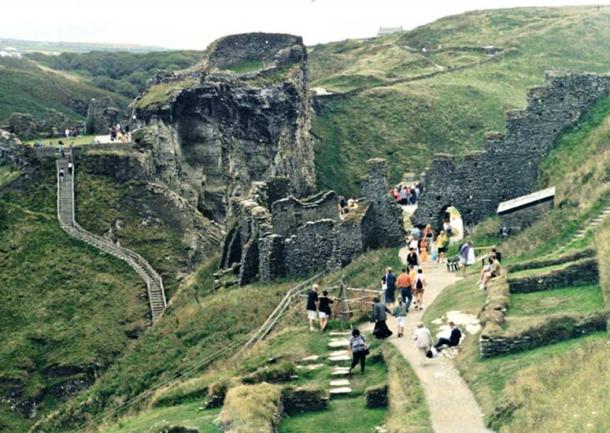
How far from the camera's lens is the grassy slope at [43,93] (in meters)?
134

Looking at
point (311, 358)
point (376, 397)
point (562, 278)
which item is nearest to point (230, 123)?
point (311, 358)

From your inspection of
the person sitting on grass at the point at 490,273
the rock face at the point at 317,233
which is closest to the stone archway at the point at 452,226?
the rock face at the point at 317,233

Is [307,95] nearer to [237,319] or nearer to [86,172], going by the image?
Result: [86,172]

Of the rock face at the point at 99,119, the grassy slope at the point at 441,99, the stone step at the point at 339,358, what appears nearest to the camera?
the stone step at the point at 339,358

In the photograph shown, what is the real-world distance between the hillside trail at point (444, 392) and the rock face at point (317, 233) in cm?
1109

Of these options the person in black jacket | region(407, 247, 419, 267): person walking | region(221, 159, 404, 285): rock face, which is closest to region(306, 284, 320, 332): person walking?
region(407, 247, 419, 267): person walking

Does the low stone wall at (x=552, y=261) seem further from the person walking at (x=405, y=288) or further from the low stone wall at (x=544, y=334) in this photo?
the low stone wall at (x=544, y=334)

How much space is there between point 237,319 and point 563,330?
16.1 m

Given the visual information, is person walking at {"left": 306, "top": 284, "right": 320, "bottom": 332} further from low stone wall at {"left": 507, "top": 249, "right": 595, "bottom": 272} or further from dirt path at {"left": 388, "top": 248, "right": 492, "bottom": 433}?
low stone wall at {"left": 507, "top": 249, "right": 595, "bottom": 272}

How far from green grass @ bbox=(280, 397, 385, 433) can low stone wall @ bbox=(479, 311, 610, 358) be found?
2783mm

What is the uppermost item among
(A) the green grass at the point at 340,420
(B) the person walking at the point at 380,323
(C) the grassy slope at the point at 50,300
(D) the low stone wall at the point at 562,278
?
(D) the low stone wall at the point at 562,278

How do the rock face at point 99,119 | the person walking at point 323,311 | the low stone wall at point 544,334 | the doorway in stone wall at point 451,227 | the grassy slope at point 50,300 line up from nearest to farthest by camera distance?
1. the low stone wall at point 544,334
2. the person walking at point 323,311
3. the doorway in stone wall at point 451,227
4. the grassy slope at point 50,300
5. the rock face at point 99,119

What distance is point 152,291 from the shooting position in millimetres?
54562

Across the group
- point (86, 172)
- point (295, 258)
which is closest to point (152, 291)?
point (86, 172)
